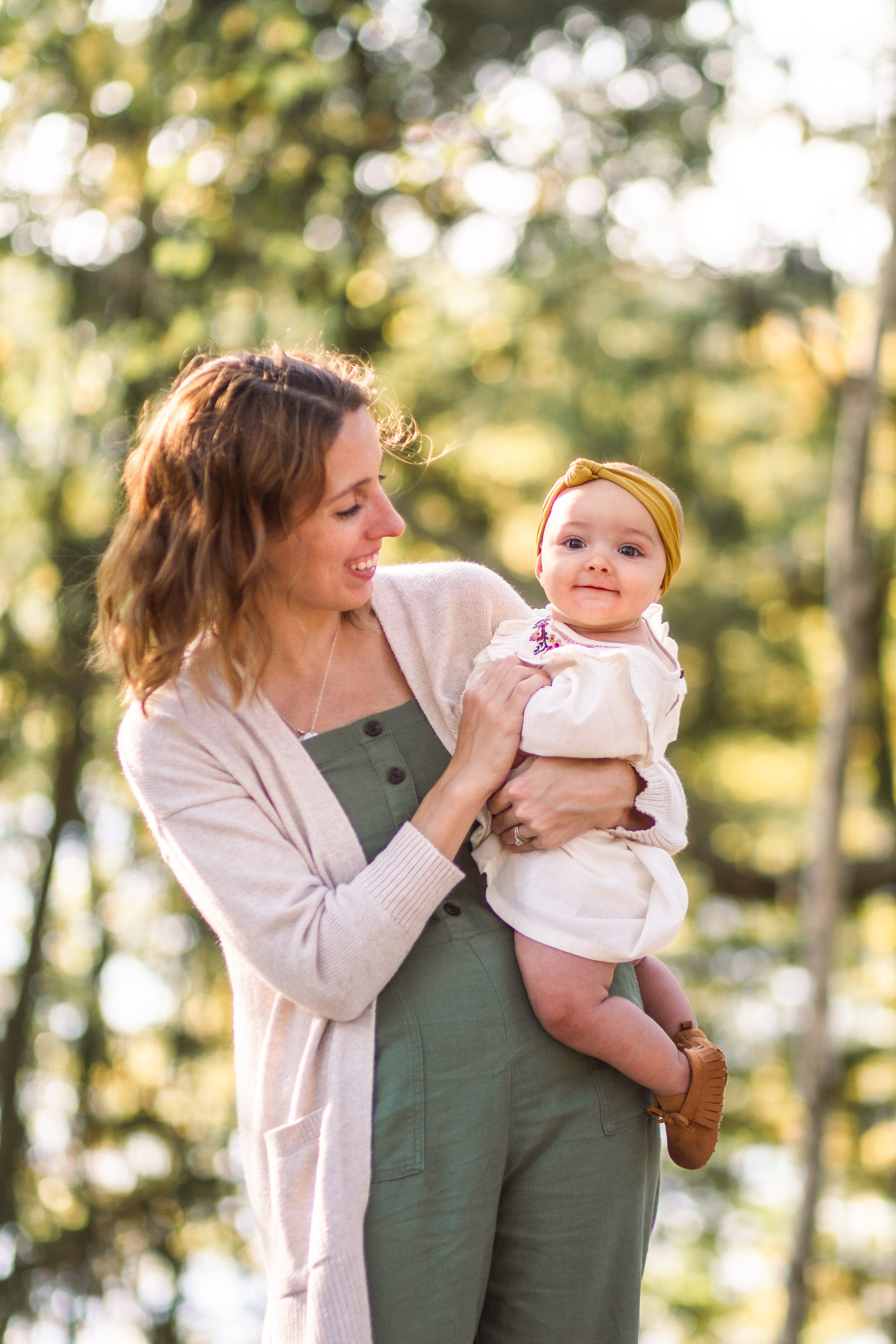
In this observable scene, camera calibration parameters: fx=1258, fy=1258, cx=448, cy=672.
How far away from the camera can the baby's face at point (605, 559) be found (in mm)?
1651

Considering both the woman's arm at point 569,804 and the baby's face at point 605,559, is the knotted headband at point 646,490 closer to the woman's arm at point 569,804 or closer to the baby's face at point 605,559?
the baby's face at point 605,559

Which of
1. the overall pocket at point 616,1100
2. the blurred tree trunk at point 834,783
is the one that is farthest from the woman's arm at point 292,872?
the blurred tree trunk at point 834,783

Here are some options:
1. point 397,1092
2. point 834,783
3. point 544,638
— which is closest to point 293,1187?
point 397,1092

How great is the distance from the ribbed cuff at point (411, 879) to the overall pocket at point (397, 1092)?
13 centimetres

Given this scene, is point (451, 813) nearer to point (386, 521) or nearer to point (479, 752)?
point (479, 752)

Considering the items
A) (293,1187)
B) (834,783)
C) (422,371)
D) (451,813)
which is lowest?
(834,783)

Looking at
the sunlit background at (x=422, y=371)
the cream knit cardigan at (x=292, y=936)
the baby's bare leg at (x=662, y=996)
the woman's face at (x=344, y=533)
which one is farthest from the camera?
the sunlit background at (x=422, y=371)

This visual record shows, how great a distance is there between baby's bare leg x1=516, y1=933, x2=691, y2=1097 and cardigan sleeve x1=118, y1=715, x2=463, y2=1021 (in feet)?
0.50

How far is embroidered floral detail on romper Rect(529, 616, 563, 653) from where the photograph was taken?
1696 mm

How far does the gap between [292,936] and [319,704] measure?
333 mm

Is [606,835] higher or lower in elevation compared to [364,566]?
lower

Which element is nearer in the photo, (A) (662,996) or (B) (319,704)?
(B) (319,704)

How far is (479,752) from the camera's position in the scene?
159 cm

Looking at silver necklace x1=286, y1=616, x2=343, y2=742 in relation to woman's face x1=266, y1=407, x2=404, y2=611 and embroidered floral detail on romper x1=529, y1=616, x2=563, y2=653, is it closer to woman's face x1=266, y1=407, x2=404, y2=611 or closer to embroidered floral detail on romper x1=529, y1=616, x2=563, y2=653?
woman's face x1=266, y1=407, x2=404, y2=611
